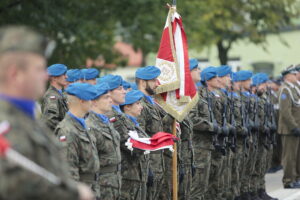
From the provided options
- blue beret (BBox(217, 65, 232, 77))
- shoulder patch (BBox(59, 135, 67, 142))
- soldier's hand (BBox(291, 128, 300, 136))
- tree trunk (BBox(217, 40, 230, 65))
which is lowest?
tree trunk (BBox(217, 40, 230, 65))

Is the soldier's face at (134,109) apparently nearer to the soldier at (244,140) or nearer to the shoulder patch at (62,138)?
the shoulder patch at (62,138)

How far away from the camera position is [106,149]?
6.89 m

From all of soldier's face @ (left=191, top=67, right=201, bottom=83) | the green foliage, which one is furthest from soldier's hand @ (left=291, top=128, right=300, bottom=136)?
the green foliage

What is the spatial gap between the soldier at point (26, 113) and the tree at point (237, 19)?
78.1 feet

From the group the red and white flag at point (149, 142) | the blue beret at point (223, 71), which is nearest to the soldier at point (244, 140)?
the blue beret at point (223, 71)

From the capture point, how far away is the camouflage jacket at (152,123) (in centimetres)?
889

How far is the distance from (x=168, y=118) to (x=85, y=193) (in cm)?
625

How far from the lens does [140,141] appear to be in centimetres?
793

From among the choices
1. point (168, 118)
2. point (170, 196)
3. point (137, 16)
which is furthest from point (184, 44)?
point (137, 16)

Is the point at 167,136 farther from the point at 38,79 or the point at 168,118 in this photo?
the point at 38,79

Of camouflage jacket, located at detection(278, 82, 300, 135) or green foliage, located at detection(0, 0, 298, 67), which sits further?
green foliage, located at detection(0, 0, 298, 67)

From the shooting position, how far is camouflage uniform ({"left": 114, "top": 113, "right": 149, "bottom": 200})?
26.1 feet

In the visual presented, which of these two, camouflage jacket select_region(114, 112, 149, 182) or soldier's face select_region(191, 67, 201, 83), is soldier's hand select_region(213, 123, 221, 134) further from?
camouflage jacket select_region(114, 112, 149, 182)

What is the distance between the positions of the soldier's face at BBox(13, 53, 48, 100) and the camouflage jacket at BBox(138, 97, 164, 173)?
5.62 metres
